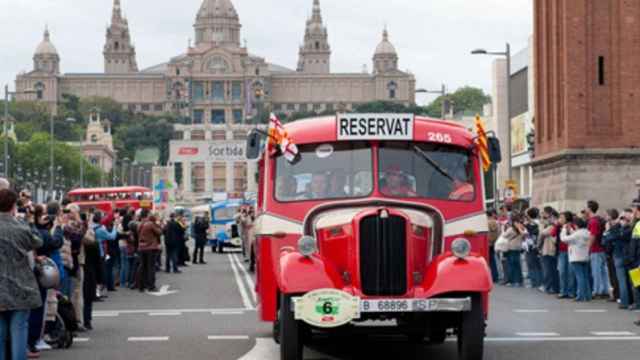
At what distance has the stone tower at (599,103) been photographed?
4450 centimetres

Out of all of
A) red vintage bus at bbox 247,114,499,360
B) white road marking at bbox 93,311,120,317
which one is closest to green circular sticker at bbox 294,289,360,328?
red vintage bus at bbox 247,114,499,360

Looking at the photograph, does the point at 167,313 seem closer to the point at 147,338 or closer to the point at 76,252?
the point at 76,252

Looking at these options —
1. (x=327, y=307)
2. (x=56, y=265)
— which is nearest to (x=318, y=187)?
(x=327, y=307)

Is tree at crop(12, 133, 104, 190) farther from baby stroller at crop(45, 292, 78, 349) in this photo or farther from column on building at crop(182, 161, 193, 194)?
baby stroller at crop(45, 292, 78, 349)

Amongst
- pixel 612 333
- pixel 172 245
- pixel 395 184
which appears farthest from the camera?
pixel 172 245

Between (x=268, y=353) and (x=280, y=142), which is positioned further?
(x=268, y=353)

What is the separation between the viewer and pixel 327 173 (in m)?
16.0

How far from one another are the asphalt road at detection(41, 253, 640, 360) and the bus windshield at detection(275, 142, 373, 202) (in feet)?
6.15

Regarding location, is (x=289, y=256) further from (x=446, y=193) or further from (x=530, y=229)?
(x=530, y=229)

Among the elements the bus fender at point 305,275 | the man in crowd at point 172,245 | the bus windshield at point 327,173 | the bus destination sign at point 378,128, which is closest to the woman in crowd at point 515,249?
the man in crowd at point 172,245

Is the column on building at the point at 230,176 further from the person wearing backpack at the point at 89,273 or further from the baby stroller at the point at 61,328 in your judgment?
the baby stroller at the point at 61,328

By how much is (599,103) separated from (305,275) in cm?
3187

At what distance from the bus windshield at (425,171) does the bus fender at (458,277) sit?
101 centimetres

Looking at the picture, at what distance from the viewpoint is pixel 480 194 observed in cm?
1620
